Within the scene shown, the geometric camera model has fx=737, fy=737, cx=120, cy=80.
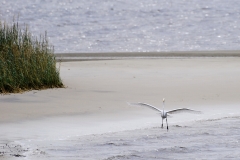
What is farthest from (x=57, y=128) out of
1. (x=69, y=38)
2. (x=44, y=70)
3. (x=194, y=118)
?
(x=69, y=38)

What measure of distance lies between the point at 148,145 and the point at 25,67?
172 inches

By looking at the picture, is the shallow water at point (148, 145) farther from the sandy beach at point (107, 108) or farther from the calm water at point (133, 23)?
the calm water at point (133, 23)

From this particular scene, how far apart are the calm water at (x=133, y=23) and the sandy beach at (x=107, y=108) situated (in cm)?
715

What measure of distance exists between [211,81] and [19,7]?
38.8 m

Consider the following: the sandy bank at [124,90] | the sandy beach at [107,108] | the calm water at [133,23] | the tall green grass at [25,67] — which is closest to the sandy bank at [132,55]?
the calm water at [133,23]

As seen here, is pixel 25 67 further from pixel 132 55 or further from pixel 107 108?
pixel 132 55

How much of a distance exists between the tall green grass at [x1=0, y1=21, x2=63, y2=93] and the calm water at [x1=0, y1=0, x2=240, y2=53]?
7881 mm

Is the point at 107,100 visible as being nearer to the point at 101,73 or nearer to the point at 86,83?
the point at 86,83

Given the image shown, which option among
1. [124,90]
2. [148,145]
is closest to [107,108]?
[124,90]

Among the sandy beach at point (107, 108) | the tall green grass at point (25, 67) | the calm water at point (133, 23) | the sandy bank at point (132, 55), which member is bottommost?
the sandy beach at point (107, 108)

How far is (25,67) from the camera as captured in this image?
40.9 feet

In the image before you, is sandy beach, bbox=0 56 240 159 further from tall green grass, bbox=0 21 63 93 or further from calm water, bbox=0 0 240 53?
calm water, bbox=0 0 240 53

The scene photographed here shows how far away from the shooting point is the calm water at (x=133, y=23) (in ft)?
97.4

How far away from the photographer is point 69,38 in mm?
32219
